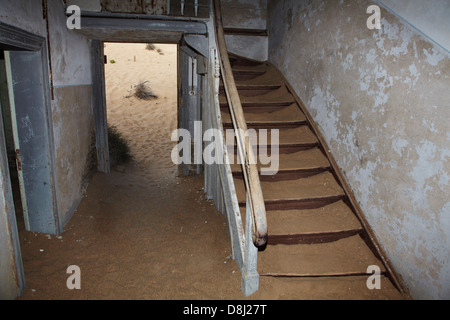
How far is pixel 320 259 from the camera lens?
2947 mm

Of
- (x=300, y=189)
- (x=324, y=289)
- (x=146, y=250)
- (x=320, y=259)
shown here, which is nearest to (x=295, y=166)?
(x=300, y=189)

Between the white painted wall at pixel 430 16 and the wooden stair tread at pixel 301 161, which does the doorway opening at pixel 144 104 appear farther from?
the white painted wall at pixel 430 16

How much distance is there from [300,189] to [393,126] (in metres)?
1.21

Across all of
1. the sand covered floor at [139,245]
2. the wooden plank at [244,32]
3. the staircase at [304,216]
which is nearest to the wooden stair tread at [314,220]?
the staircase at [304,216]

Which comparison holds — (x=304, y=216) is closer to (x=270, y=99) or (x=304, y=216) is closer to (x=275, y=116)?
(x=275, y=116)

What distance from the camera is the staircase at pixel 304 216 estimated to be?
9.28ft

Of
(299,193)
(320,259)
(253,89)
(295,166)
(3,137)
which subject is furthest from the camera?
(253,89)

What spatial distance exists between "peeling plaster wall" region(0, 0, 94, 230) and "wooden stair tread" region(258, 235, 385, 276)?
2.70 meters

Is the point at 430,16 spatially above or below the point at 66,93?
above

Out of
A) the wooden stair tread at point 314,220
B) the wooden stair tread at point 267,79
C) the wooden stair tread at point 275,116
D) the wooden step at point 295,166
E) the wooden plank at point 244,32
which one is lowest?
the wooden stair tread at point 314,220

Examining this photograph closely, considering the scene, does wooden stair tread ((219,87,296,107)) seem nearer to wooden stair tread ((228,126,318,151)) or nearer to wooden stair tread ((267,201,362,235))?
wooden stair tread ((228,126,318,151))
